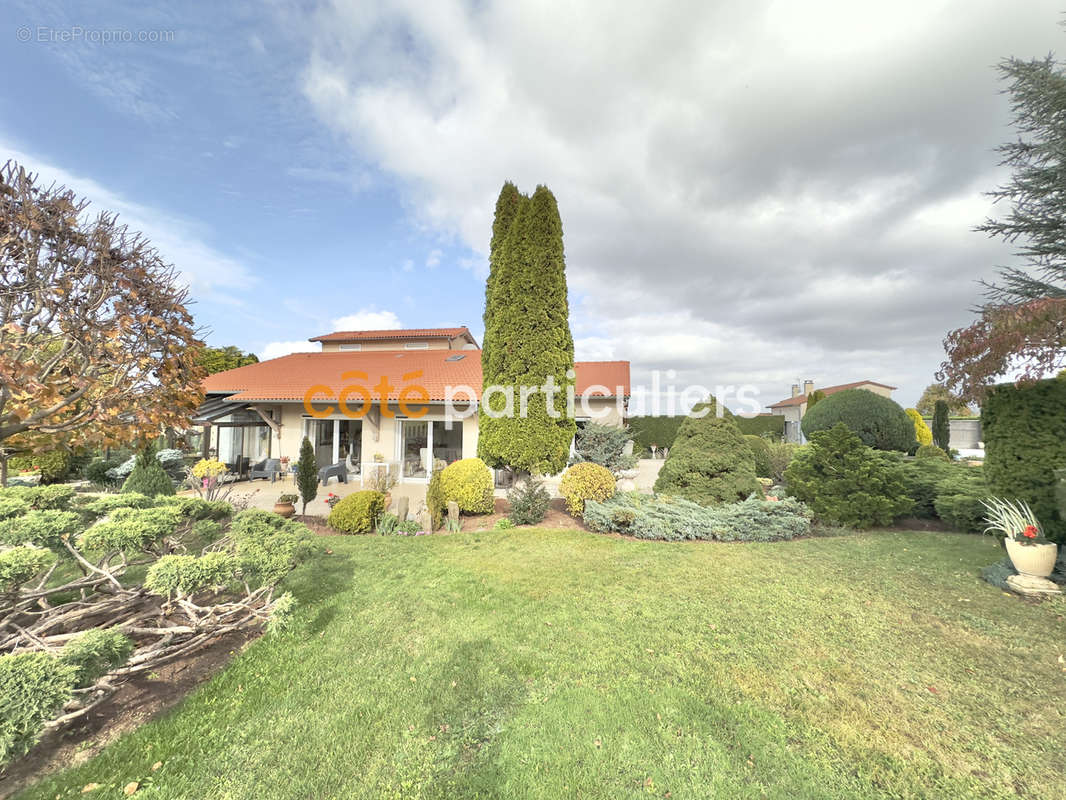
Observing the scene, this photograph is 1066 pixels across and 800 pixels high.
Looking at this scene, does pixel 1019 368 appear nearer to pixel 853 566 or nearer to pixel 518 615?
pixel 853 566

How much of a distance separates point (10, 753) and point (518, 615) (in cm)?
355

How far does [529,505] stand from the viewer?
863 centimetres

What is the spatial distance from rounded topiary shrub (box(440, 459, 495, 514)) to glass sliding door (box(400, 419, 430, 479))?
17.9ft

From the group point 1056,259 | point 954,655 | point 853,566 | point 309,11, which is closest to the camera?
point 954,655

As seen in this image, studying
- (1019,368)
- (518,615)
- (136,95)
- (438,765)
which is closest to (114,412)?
(438,765)

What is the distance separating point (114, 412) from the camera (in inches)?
123

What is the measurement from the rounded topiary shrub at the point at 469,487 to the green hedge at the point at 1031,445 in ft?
29.6

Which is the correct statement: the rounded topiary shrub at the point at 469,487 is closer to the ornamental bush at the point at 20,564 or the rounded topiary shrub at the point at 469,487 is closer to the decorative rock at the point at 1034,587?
the ornamental bush at the point at 20,564

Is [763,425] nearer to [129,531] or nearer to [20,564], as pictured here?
[129,531]

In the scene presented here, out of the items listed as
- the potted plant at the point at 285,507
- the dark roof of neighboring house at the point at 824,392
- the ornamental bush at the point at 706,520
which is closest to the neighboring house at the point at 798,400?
the dark roof of neighboring house at the point at 824,392

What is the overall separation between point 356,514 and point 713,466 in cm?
783

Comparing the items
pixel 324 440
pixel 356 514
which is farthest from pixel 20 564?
pixel 324 440

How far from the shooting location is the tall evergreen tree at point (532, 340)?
9.63 metres

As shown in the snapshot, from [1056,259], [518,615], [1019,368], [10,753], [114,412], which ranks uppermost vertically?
[1056,259]
